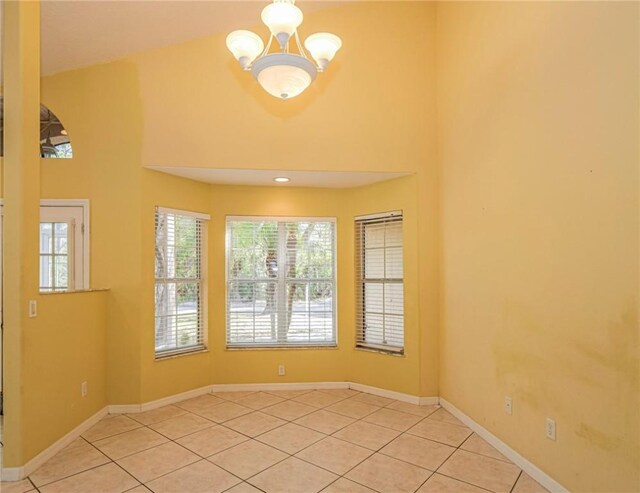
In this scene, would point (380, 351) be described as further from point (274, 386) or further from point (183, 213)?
point (183, 213)

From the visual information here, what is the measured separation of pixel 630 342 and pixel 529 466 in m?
1.20

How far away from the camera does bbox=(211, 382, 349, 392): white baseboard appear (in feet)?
14.9

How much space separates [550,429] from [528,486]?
379 mm

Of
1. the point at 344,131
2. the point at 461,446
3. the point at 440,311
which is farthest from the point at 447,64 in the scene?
the point at 461,446

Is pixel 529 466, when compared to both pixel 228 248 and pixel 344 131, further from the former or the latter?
pixel 228 248

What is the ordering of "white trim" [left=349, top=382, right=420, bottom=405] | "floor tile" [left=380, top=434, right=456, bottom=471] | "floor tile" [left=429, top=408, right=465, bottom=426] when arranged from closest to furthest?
"floor tile" [left=380, top=434, right=456, bottom=471] < "floor tile" [left=429, top=408, right=465, bottom=426] < "white trim" [left=349, top=382, right=420, bottom=405]

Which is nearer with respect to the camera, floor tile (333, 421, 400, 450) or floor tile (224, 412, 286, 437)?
floor tile (333, 421, 400, 450)

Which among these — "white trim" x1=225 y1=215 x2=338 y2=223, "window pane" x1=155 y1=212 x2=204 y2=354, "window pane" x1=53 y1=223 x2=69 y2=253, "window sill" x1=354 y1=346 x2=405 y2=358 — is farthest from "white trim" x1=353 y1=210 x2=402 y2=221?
"window pane" x1=53 y1=223 x2=69 y2=253

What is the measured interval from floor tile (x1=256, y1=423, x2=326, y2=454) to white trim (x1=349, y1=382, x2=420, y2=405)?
114 centimetres

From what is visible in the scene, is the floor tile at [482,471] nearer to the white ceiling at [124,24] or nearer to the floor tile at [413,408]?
the floor tile at [413,408]

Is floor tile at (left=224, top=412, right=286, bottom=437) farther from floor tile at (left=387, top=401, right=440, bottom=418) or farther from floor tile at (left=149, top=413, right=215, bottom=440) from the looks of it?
floor tile at (left=387, top=401, right=440, bottom=418)

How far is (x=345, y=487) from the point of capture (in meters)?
2.57

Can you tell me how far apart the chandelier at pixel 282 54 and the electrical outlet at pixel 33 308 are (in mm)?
2112

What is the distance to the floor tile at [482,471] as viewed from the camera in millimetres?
2602
